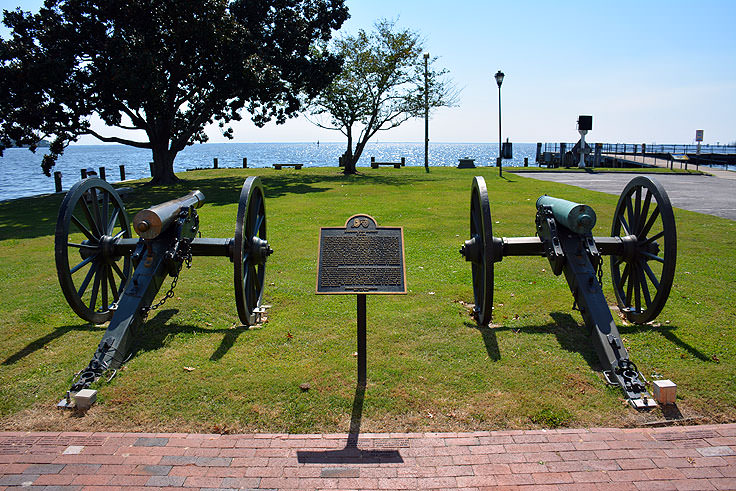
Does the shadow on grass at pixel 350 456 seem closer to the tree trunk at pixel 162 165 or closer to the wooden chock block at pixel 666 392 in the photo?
the wooden chock block at pixel 666 392

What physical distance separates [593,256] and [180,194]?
737 inches

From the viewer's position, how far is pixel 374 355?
6039mm

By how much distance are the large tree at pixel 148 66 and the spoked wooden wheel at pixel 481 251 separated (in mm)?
17759

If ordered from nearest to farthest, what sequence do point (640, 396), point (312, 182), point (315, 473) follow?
point (315, 473), point (640, 396), point (312, 182)

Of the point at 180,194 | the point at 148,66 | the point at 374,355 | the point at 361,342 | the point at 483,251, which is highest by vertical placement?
the point at 148,66

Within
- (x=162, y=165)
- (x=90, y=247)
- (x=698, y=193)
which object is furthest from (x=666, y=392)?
(x=162, y=165)

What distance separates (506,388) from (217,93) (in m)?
22.8

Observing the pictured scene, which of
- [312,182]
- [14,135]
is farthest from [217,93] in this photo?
[14,135]

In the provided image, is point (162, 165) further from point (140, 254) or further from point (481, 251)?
point (481, 251)

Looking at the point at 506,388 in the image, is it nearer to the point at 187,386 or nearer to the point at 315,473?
the point at 315,473

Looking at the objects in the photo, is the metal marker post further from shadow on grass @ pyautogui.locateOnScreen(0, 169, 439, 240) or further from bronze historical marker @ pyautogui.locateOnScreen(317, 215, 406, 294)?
shadow on grass @ pyautogui.locateOnScreen(0, 169, 439, 240)

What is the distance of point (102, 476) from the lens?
3.98 m

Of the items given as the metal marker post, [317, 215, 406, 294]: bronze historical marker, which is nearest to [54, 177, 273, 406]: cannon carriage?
[317, 215, 406, 294]: bronze historical marker

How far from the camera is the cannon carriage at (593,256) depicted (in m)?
5.57
